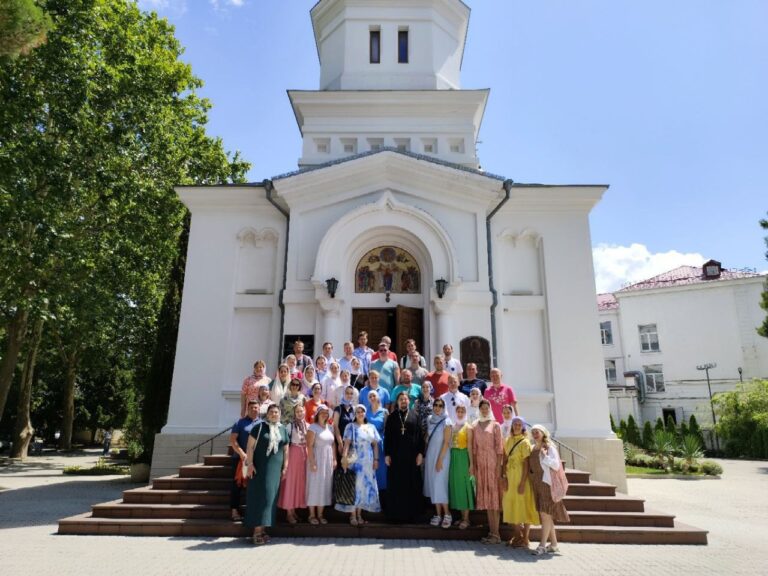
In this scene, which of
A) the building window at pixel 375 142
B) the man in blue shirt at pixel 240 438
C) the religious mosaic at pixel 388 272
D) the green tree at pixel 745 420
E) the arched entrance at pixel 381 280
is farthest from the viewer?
the green tree at pixel 745 420

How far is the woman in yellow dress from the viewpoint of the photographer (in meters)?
6.94

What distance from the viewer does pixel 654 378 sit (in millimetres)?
38281

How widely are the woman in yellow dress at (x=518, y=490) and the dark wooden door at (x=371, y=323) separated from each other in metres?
5.84

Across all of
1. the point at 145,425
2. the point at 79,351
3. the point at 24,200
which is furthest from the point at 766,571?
the point at 79,351

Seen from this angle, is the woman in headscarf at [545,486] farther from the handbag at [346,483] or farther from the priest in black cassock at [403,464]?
the handbag at [346,483]

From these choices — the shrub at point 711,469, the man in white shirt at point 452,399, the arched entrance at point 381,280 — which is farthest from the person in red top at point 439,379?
the shrub at point 711,469

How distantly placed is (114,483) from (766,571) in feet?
53.9

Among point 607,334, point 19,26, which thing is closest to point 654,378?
point 607,334

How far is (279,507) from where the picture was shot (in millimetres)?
7543

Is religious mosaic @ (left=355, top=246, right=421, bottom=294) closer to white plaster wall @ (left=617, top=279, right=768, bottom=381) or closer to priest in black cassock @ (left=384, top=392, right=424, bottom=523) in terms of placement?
priest in black cassock @ (left=384, top=392, right=424, bottom=523)

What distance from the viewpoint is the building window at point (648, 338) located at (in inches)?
1508

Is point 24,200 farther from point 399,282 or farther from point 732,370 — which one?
point 732,370

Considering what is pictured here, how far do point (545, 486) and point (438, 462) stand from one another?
148 centimetres

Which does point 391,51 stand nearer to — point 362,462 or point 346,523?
point 362,462
